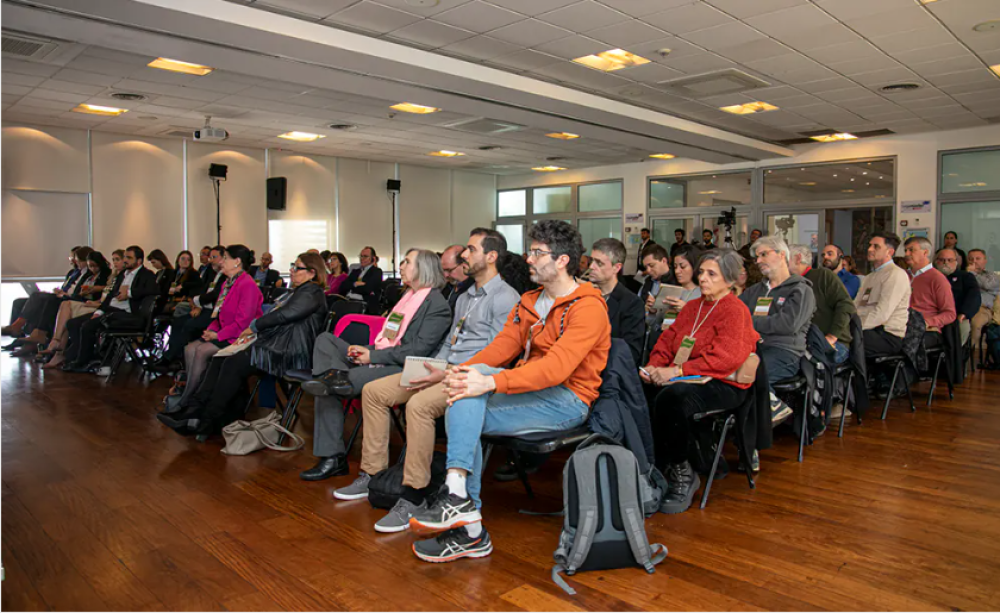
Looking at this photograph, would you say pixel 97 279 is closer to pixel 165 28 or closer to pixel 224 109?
pixel 224 109

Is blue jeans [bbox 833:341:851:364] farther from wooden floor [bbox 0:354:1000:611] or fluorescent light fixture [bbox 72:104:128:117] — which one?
fluorescent light fixture [bbox 72:104:128:117]

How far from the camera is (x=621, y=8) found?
5910 mm

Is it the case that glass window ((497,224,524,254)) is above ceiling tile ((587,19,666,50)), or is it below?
below

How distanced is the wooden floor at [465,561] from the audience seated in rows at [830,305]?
71 centimetres

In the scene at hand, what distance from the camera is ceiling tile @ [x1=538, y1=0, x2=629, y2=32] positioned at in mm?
5902

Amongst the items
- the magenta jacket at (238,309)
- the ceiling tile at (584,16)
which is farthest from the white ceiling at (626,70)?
the magenta jacket at (238,309)

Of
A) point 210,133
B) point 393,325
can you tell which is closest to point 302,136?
point 210,133

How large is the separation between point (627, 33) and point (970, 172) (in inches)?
301

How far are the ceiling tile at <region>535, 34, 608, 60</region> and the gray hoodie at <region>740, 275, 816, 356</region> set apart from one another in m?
3.48

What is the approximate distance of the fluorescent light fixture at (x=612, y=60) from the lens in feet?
24.2

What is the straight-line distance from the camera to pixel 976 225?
36.4 ft

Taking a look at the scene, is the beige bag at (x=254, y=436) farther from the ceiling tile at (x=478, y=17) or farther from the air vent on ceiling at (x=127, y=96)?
the air vent on ceiling at (x=127, y=96)

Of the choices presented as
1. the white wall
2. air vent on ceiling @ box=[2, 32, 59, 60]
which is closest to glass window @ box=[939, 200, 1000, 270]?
the white wall

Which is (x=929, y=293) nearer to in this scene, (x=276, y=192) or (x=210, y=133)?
(x=210, y=133)
